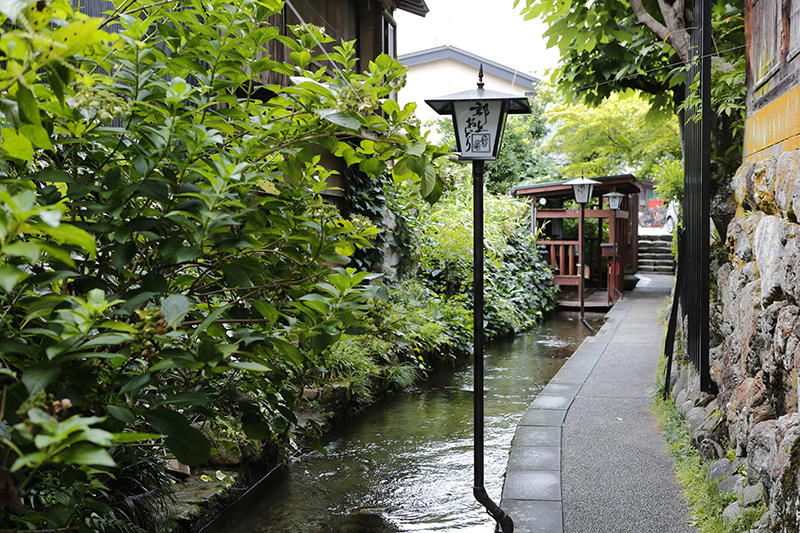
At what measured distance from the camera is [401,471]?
17.9 feet

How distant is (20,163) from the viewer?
77.2 inches

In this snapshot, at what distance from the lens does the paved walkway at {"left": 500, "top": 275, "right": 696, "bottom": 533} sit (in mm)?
4070

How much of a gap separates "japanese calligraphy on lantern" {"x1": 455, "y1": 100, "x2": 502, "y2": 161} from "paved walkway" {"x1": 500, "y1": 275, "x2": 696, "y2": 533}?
2.33m

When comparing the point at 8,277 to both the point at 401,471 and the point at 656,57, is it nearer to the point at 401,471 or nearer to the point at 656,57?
the point at 401,471

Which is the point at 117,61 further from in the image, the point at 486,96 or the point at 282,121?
the point at 486,96

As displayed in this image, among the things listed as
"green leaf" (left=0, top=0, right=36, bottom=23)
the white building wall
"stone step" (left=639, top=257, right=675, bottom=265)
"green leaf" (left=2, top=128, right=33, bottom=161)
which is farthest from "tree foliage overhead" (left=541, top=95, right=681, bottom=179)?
"green leaf" (left=0, top=0, right=36, bottom=23)

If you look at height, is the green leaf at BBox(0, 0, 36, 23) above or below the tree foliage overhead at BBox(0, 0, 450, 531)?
above

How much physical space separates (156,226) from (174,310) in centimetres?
44

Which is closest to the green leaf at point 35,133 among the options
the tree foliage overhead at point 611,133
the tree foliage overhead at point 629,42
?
the tree foliage overhead at point 629,42

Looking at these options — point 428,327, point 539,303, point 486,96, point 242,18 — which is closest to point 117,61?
point 242,18

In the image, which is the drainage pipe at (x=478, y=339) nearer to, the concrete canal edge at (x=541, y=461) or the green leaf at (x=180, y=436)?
the concrete canal edge at (x=541, y=461)

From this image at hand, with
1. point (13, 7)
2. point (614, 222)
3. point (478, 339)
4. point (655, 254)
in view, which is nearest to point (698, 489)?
point (478, 339)

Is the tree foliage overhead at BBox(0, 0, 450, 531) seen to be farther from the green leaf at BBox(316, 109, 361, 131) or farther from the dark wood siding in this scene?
the dark wood siding

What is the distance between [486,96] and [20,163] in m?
2.97
